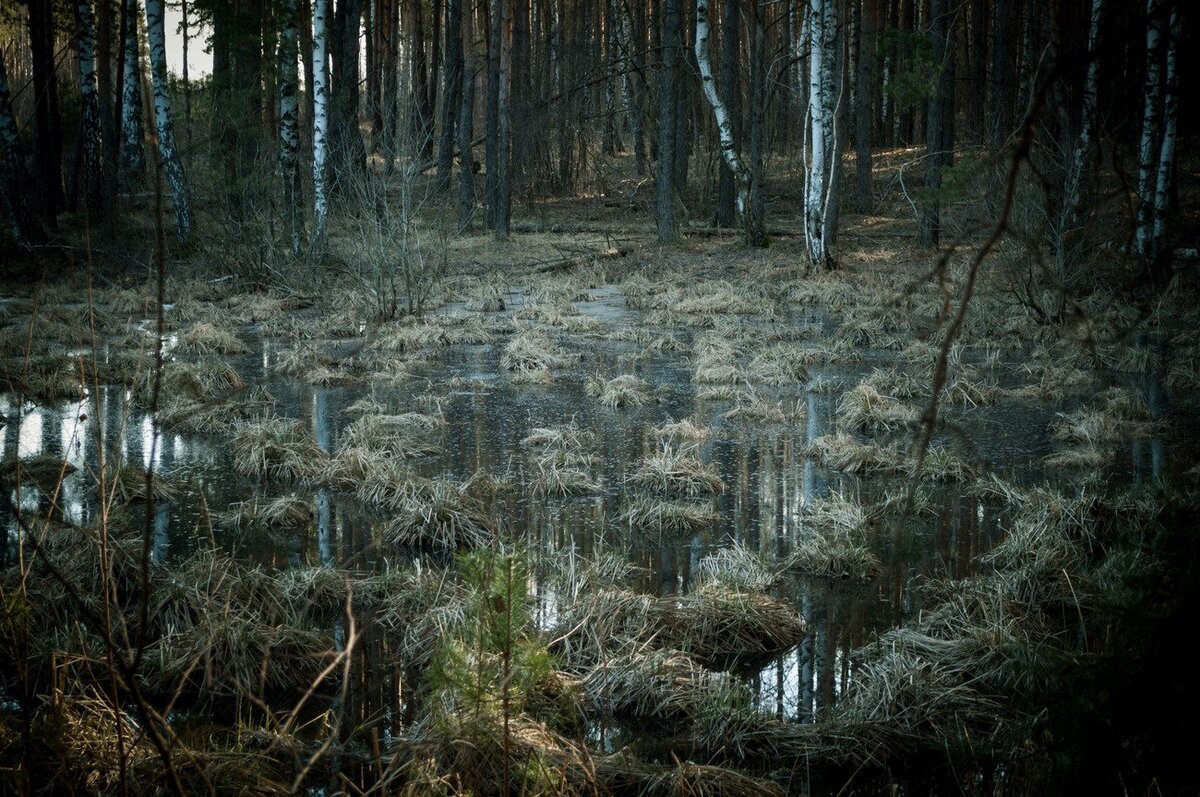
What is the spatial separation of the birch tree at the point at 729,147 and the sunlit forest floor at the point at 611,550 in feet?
24.2

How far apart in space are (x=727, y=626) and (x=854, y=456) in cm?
329

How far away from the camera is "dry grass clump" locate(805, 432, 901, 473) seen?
25.0 feet

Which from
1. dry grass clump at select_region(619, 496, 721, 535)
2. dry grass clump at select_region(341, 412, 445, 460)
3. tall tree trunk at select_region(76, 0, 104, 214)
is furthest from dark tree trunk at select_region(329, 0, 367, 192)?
dry grass clump at select_region(619, 496, 721, 535)

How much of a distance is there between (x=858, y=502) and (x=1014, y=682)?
2498 millimetres

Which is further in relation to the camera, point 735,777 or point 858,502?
point 858,502

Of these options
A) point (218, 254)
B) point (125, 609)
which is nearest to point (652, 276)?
point (218, 254)

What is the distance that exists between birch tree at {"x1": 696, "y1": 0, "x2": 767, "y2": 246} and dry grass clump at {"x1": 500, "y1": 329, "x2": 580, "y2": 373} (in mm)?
9623

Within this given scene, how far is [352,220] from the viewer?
14367 millimetres

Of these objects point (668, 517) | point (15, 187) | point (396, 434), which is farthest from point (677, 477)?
point (15, 187)

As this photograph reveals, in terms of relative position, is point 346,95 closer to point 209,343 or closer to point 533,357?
point 209,343

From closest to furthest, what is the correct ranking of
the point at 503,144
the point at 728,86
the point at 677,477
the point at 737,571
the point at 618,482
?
1. the point at 737,571
2. the point at 677,477
3. the point at 618,482
4. the point at 728,86
5. the point at 503,144

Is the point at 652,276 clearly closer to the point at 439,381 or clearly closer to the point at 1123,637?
the point at 439,381

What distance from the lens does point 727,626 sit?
4.70 meters

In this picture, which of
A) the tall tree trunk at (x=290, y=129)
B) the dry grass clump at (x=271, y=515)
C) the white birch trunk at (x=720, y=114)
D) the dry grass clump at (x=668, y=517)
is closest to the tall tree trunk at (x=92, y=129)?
the tall tree trunk at (x=290, y=129)
